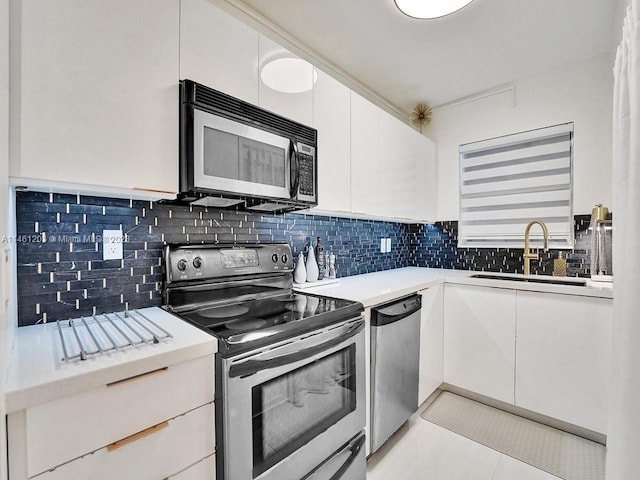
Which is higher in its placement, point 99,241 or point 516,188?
point 516,188

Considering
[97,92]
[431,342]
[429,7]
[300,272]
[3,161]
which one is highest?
[429,7]

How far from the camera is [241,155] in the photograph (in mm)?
1392

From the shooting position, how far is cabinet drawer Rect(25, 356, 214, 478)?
2.29 feet

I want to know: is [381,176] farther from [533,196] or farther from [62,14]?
[62,14]

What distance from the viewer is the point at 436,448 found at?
1.84 meters

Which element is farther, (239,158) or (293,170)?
(293,170)

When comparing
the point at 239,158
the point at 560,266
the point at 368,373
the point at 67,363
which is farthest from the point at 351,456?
the point at 560,266

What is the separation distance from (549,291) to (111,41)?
8.62 feet

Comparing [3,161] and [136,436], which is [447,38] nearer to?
[3,161]

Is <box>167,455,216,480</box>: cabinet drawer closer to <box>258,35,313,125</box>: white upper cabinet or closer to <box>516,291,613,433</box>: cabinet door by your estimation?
<box>258,35,313,125</box>: white upper cabinet

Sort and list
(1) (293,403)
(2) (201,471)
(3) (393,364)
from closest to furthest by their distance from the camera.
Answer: (2) (201,471) < (1) (293,403) < (3) (393,364)

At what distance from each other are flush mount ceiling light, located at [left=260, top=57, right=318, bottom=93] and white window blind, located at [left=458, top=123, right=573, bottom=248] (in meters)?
1.91

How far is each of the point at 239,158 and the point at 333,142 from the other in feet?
2.42

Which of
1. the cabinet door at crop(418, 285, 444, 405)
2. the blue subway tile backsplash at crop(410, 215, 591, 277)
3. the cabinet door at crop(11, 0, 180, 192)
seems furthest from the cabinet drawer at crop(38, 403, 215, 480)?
the blue subway tile backsplash at crop(410, 215, 591, 277)
